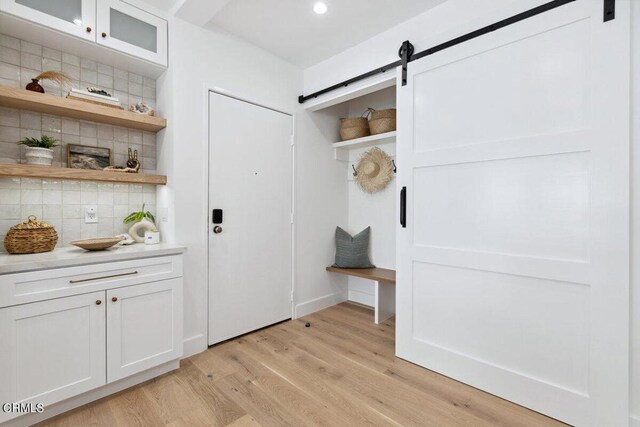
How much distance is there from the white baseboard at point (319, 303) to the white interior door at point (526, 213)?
120 cm

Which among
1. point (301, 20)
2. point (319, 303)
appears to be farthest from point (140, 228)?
point (301, 20)

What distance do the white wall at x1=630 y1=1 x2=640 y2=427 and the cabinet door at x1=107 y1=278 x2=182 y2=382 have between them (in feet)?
8.39

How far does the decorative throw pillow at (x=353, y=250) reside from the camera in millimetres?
3342

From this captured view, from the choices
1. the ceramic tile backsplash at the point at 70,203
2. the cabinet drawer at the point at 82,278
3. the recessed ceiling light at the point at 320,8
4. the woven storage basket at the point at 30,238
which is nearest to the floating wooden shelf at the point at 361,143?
the recessed ceiling light at the point at 320,8

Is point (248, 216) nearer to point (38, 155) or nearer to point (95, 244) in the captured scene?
point (95, 244)

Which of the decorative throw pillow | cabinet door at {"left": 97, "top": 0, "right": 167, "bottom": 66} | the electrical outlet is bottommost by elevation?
the decorative throw pillow

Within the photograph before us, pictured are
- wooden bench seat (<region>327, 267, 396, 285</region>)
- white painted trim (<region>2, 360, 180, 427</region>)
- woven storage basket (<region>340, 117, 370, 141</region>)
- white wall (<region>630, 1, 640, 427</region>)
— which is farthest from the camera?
woven storage basket (<region>340, 117, 370, 141</region>)

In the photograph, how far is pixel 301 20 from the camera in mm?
2365

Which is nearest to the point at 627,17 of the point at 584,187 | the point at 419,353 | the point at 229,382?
the point at 584,187

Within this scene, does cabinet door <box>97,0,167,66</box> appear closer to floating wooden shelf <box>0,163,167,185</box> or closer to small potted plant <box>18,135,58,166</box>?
small potted plant <box>18,135,58,166</box>

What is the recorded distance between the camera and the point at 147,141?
2.46 m

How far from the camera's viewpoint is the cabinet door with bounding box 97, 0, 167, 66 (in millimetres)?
1989

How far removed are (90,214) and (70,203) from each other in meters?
0.13

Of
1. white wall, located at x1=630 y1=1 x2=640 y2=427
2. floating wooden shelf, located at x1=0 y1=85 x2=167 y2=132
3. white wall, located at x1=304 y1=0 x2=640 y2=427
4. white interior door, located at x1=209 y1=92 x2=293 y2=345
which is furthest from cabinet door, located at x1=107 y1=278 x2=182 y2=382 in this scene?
white wall, located at x1=630 y1=1 x2=640 y2=427
